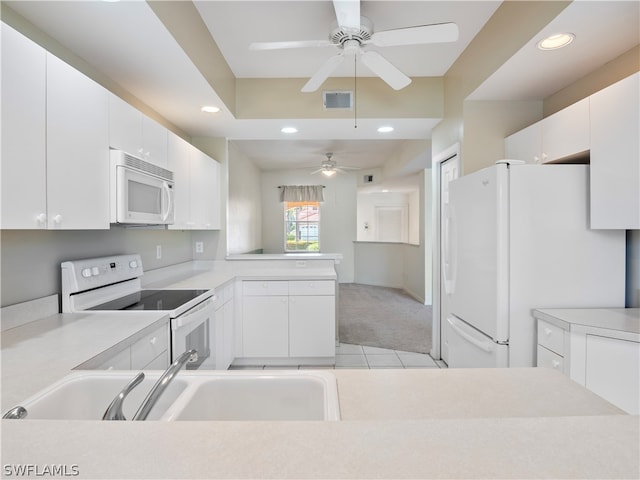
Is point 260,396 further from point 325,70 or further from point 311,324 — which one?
point 311,324

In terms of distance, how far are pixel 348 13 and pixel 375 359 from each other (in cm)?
290

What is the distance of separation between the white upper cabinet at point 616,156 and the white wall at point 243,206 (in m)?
3.32

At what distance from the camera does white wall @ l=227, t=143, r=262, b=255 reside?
15.1 ft

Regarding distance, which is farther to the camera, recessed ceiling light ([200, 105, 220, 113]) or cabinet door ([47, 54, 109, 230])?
recessed ceiling light ([200, 105, 220, 113])

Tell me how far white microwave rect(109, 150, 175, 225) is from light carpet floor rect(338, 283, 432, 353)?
254 cm

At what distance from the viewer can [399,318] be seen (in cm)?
486

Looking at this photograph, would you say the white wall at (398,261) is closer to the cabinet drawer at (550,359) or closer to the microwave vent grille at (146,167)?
the cabinet drawer at (550,359)

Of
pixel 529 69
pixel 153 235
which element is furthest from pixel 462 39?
pixel 153 235

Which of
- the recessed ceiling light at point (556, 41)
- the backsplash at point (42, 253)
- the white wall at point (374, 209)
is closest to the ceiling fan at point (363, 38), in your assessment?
the recessed ceiling light at point (556, 41)

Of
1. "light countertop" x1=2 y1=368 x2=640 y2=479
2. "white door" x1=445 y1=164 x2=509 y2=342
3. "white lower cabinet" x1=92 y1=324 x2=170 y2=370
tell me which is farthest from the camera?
"white door" x1=445 y1=164 x2=509 y2=342

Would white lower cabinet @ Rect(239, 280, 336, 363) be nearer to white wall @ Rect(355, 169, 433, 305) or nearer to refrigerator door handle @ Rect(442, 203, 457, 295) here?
refrigerator door handle @ Rect(442, 203, 457, 295)

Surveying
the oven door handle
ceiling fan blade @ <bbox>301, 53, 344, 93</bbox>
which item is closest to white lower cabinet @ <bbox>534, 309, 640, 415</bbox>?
ceiling fan blade @ <bbox>301, 53, 344, 93</bbox>

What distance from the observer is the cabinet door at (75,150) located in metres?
1.31

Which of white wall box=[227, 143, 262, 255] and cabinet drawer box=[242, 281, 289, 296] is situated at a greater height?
white wall box=[227, 143, 262, 255]
